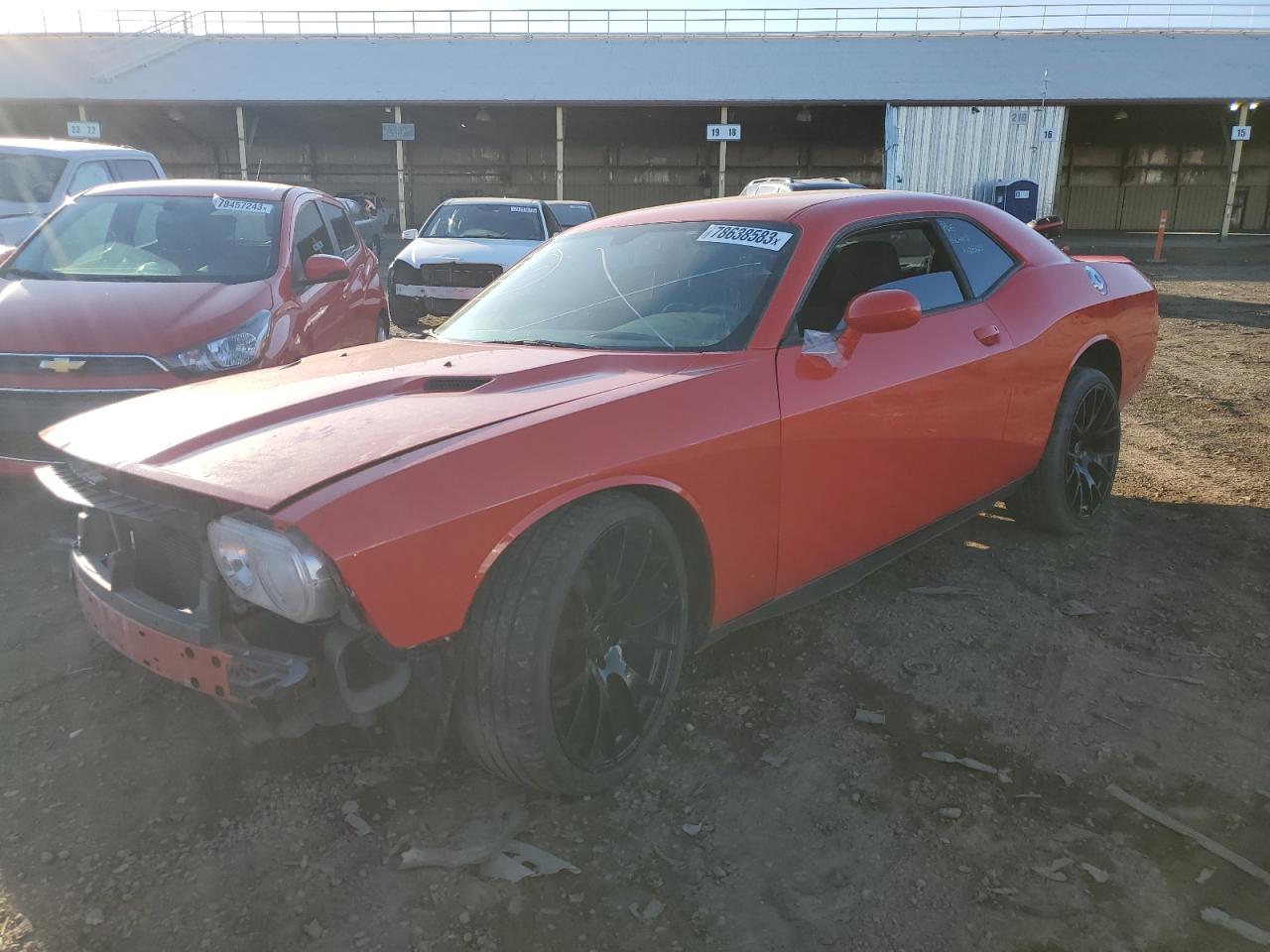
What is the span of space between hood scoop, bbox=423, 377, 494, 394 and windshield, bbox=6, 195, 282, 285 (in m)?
2.95

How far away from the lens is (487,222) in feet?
38.0

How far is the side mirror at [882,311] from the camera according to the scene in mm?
2766

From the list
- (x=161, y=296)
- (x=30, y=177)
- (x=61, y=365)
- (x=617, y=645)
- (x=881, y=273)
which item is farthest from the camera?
(x=30, y=177)

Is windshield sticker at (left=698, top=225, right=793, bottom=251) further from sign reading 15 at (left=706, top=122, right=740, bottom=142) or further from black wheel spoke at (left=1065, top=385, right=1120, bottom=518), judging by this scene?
sign reading 15 at (left=706, top=122, right=740, bottom=142)

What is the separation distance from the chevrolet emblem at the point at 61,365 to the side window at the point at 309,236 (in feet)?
4.95

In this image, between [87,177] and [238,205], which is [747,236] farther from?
[87,177]

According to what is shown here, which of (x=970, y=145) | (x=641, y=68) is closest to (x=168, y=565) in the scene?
(x=970, y=145)

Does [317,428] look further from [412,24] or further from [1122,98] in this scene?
[412,24]

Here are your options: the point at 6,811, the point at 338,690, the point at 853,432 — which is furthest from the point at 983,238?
the point at 6,811

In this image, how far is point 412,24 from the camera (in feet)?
104

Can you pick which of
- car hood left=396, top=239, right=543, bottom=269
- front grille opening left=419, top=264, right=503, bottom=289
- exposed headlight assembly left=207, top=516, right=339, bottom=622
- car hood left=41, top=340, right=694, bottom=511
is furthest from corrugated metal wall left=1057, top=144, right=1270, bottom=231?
exposed headlight assembly left=207, top=516, right=339, bottom=622

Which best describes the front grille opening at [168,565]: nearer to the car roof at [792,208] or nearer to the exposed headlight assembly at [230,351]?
the car roof at [792,208]

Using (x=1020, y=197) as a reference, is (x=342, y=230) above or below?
below

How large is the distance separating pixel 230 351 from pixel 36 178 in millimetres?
6023
